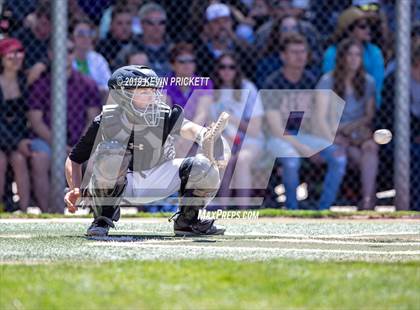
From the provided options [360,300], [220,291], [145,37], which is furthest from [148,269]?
[145,37]

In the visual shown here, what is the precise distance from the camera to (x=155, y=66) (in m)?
9.62

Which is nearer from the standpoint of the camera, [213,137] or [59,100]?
[213,137]

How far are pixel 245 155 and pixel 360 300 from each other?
17.7ft

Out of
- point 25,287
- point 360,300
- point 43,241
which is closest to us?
point 360,300

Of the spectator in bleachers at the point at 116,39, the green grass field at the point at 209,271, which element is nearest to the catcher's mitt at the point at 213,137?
the green grass field at the point at 209,271

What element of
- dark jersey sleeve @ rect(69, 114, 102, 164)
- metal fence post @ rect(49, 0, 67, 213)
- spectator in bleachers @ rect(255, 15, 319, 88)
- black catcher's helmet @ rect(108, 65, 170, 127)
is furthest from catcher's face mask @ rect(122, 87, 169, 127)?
spectator in bleachers @ rect(255, 15, 319, 88)

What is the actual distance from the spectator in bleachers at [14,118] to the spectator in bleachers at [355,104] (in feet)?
9.16

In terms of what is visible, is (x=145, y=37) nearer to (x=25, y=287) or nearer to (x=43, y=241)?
(x=43, y=241)

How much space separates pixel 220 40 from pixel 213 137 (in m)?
3.84

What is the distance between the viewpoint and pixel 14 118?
9406 millimetres

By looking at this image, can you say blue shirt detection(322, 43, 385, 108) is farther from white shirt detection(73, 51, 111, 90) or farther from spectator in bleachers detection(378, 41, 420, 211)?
white shirt detection(73, 51, 111, 90)
